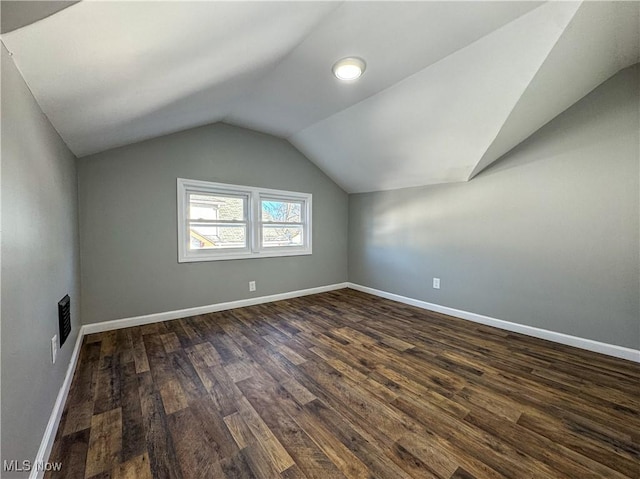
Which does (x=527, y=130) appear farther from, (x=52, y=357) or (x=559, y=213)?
(x=52, y=357)

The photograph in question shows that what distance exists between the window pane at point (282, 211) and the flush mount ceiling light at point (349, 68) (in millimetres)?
2115

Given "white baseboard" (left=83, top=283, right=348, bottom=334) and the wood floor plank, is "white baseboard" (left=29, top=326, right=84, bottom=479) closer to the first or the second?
the wood floor plank

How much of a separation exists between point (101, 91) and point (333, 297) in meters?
3.54

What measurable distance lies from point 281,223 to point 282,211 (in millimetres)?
202

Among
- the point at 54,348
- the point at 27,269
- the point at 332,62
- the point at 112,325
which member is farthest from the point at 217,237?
the point at 332,62

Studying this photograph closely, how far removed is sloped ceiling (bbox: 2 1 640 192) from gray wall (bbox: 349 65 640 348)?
257mm

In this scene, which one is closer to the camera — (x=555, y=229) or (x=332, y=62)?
(x=332, y=62)

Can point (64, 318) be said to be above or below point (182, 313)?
above

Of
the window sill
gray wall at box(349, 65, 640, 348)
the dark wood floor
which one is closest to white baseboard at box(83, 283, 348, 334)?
the dark wood floor

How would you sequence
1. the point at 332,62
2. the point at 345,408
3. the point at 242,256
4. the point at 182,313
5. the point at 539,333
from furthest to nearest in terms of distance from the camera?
the point at 242,256, the point at 182,313, the point at 539,333, the point at 332,62, the point at 345,408

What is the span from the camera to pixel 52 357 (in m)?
1.42

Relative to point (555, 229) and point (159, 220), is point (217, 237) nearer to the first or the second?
point (159, 220)

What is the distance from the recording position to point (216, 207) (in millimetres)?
3396

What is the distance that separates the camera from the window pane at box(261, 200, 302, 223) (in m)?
3.85
